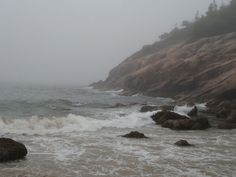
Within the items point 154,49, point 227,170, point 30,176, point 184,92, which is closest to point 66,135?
point 30,176

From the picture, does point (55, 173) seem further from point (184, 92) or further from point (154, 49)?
point (154, 49)

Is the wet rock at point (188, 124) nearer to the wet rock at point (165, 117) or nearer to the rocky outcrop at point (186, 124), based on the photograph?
the rocky outcrop at point (186, 124)

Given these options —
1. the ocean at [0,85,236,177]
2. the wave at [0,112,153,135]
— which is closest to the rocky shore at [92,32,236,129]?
the wave at [0,112,153,135]

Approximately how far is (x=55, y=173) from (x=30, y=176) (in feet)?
2.94

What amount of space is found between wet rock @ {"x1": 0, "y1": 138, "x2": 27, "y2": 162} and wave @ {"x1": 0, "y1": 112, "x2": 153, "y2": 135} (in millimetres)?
7201

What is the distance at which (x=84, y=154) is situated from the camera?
15234 mm

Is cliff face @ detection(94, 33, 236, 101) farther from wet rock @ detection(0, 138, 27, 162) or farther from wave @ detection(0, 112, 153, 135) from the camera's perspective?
wet rock @ detection(0, 138, 27, 162)

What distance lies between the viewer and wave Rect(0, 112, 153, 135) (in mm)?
22406

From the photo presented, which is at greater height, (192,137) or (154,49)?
(154,49)

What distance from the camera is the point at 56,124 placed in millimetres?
24312

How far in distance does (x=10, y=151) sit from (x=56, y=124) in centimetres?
1088

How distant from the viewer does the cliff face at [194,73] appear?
45.2 meters

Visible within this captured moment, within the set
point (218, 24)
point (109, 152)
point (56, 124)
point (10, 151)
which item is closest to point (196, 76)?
point (218, 24)

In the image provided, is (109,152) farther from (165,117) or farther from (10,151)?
(165,117)
